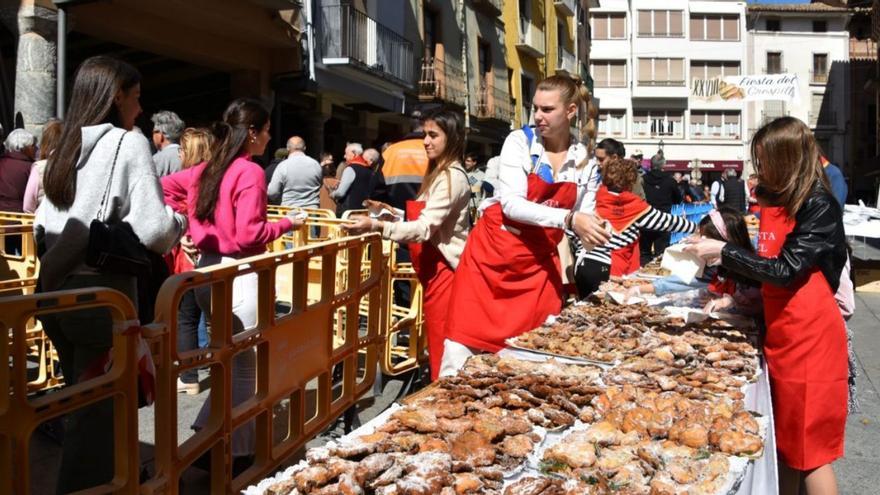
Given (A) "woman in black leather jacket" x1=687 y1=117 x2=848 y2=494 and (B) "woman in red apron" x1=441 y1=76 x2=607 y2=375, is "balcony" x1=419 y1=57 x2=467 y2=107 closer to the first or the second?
(B) "woman in red apron" x1=441 y1=76 x2=607 y2=375

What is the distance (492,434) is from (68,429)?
1.67 m

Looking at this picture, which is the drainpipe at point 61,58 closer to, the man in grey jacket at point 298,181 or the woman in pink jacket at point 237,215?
the man in grey jacket at point 298,181

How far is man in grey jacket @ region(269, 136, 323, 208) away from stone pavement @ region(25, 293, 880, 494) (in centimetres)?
268

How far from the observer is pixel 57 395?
6.83ft

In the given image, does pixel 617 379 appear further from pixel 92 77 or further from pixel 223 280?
pixel 92 77

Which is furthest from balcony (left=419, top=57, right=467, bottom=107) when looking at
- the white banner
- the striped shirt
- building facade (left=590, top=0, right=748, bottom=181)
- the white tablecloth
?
building facade (left=590, top=0, right=748, bottom=181)

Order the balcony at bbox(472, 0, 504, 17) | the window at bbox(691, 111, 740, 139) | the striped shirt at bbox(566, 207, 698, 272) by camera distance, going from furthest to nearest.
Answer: the window at bbox(691, 111, 740, 139) → the balcony at bbox(472, 0, 504, 17) → the striped shirt at bbox(566, 207, 698, 272)

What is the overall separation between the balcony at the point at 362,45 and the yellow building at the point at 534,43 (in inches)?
303

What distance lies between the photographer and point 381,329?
4.60 meters

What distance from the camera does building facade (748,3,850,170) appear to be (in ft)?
181

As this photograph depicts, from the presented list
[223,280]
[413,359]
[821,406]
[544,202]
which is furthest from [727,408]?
[413,359]

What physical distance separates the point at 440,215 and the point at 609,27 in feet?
187

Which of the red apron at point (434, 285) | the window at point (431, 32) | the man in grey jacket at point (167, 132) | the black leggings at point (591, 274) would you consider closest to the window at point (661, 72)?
the window at point (431, 32)

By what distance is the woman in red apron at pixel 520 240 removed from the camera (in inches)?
142
